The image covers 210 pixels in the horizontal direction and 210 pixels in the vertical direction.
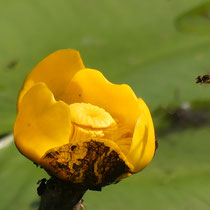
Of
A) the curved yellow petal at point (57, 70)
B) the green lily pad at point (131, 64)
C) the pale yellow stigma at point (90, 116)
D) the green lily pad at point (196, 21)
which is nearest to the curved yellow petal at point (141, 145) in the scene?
the pale yellow stigma at point (90, 116)

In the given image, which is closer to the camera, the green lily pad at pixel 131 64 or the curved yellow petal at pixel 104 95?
the curved yellow petal at pixel 104 95

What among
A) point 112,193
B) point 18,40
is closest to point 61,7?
point 18,40

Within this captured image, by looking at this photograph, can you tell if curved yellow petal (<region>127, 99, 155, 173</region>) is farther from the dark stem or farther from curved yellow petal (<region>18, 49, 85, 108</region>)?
curved yellow petal (<region>18, 49, 85, 108</region>)

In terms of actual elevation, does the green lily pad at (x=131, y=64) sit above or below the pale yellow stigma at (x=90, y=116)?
below

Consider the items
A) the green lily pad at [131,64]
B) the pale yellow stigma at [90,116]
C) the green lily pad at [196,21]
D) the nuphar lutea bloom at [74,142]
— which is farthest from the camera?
the green lily pad at [196,21]

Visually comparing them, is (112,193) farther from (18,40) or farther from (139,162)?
(18,40)

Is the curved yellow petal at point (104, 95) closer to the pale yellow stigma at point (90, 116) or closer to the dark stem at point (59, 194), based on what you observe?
the pale yellow stigma at point (90, 116)
